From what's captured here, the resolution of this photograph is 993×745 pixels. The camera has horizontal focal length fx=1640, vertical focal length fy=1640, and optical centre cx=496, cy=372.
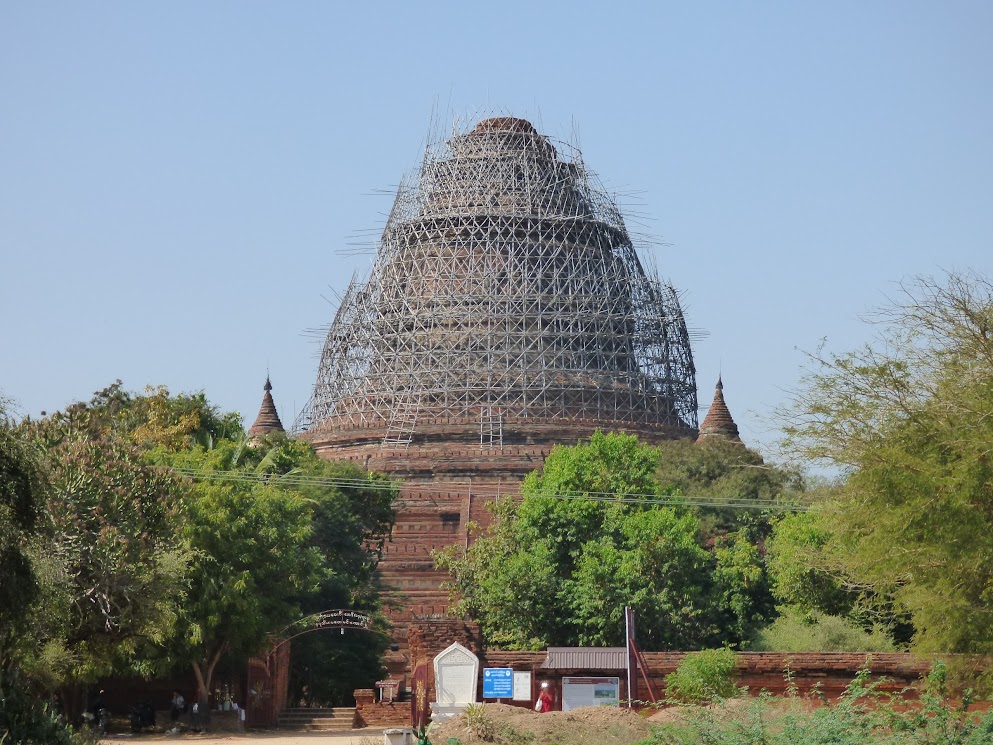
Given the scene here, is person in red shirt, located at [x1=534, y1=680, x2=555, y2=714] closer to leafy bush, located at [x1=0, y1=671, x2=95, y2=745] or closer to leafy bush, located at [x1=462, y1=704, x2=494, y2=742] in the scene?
leafy bush, located at [x1=462, y1=704, x2=494, y2=742]

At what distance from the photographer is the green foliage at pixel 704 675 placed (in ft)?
Result: 85.4

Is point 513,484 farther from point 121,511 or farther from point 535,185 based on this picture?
point 121,511

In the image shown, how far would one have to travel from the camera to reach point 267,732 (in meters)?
32.3

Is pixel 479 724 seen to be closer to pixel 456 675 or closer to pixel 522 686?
pixel 456 675

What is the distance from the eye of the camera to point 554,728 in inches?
814

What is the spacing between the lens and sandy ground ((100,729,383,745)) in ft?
91.1

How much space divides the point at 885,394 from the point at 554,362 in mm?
42830

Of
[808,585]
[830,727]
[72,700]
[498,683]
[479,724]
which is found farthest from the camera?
[808,585]

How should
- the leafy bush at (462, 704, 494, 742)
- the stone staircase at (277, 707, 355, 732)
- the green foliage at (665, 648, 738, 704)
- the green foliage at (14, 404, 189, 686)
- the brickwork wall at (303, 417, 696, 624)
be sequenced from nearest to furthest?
1. the leafy bush at (462, 704, 494, 742)
2. the green foliage at (14, 404, 189, 686)
3. the green foliage at (665, 648, 738, 704)
4. the stone staircase at (277, 707, 355, 732)
5. the brickwork wall at (303, 417, 696, 624)

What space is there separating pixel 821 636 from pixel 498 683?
360 inches

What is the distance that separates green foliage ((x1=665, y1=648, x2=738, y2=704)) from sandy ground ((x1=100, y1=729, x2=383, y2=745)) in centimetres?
495

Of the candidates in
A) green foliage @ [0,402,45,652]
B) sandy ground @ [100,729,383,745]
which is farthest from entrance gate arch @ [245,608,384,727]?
green foliage @ [0,402,45,652]

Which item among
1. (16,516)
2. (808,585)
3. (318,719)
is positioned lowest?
(318,719)

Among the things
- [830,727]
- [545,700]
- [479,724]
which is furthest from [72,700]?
[830,727]
